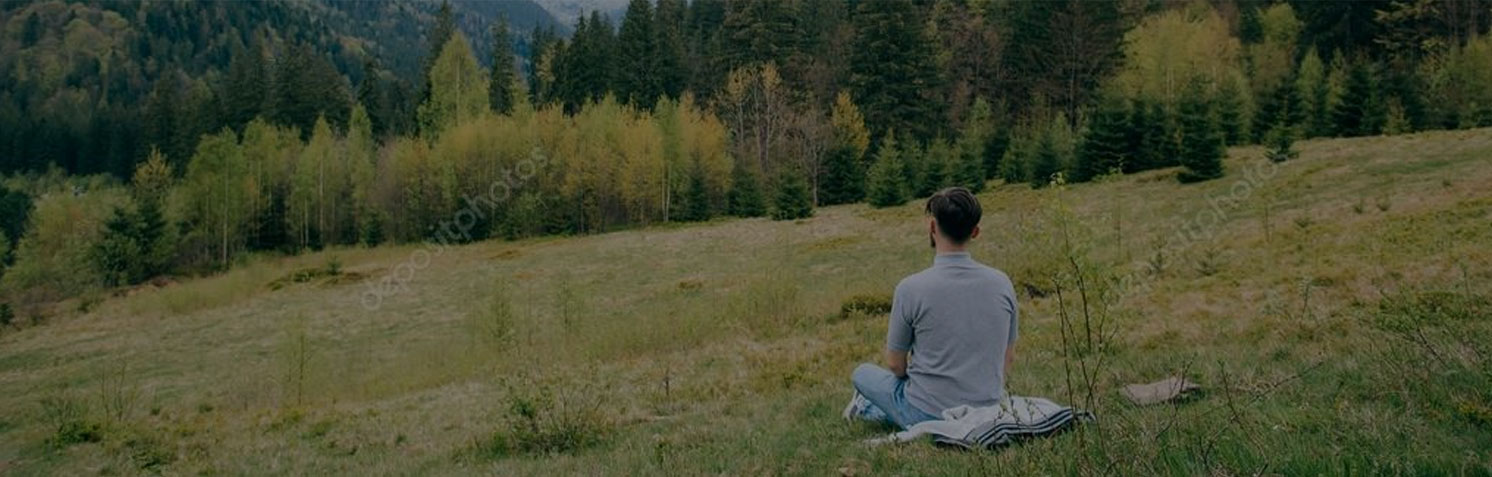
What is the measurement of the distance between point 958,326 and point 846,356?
251 inches

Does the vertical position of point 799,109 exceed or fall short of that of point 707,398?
it exceeds it

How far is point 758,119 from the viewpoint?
62188mm

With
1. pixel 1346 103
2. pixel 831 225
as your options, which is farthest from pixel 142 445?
pixel 1346 103

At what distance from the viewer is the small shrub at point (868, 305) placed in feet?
53.1

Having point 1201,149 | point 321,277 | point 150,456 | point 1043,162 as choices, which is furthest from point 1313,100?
A: point 321,277

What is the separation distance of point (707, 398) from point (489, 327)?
10.1m

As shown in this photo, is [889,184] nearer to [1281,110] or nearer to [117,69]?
[1281,110]

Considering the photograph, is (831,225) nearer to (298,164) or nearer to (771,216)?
(771,216)

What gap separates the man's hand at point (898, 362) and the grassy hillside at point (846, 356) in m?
0.49

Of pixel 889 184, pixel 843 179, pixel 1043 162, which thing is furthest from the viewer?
pixel 843 179

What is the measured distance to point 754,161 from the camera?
55.7 metres

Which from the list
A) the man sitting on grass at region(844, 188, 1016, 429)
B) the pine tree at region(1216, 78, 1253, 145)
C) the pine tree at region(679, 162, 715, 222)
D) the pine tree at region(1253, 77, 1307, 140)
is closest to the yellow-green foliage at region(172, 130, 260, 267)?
the pine tree at region(679, 162, 715, 222)

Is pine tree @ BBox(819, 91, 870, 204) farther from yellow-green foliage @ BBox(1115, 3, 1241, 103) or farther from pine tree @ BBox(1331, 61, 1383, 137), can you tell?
pine tree @ BBox(1331, 61, 1383, 137)

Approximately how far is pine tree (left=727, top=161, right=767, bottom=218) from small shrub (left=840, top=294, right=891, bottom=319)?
33973mm
